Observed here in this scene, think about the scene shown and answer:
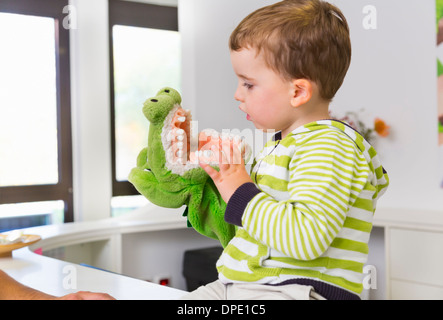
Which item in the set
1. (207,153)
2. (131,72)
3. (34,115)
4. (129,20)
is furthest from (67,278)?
(129,20)

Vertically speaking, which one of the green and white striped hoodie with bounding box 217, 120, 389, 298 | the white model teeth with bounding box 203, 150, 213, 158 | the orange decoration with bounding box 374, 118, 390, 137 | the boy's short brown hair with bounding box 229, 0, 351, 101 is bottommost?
the green and white striped hoodie with bounding box 217, 120, 389, 298

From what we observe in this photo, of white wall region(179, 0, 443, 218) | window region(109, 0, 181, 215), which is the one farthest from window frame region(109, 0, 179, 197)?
white wall region(179, 0, 443, 218)

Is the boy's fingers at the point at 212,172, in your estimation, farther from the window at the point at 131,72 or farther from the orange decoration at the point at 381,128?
the window at the point at 131,72

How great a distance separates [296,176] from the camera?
74 cm

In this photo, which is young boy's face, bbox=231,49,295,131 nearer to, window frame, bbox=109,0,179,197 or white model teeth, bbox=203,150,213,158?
white model teeth, bbox=203,150,213,158

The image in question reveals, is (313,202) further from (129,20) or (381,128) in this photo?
(129,20)

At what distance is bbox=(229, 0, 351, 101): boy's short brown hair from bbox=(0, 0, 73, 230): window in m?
2.42

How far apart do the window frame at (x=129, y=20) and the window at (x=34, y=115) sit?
271mm

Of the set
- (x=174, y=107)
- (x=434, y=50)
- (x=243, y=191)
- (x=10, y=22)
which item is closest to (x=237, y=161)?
(x=243, y=191)

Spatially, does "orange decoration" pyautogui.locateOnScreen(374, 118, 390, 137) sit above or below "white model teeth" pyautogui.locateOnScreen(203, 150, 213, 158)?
above

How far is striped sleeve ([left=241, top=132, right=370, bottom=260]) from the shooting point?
69 centimetres

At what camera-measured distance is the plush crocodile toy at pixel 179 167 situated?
924 mm

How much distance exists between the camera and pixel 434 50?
262cm
